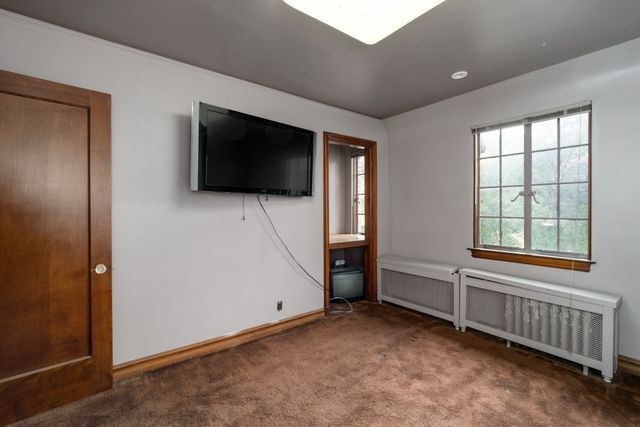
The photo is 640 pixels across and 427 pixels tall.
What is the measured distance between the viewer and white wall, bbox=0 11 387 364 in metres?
2.03

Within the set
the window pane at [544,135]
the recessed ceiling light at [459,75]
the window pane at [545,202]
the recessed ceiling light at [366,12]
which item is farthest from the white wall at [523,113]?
the recessed ceiling light at [366,12]

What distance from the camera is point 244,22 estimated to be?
6.23 feet

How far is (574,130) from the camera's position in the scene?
2.49 meters

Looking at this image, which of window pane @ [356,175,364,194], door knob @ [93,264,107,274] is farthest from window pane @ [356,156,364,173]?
door knob @ [93,264,107,274]

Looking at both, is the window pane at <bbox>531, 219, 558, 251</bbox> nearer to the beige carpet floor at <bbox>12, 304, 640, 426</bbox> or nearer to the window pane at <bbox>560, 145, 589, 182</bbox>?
the window pane at <bbox>560, 145, 589, 182</bbox>

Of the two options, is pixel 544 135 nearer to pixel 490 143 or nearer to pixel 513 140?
pixel 513 140

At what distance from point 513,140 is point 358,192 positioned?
2.35m

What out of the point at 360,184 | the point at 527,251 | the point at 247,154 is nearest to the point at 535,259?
the point at 527,251

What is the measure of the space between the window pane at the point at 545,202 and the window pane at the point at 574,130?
16.2 inches

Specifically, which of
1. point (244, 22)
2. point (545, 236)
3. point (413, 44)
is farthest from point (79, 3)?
point (545, 236)

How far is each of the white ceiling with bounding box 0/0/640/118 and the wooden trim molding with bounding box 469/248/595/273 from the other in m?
1.70

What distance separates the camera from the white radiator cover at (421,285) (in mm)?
3086

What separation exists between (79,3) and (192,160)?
1099 millimetres

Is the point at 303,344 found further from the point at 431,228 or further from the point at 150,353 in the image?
the point at 431,228
